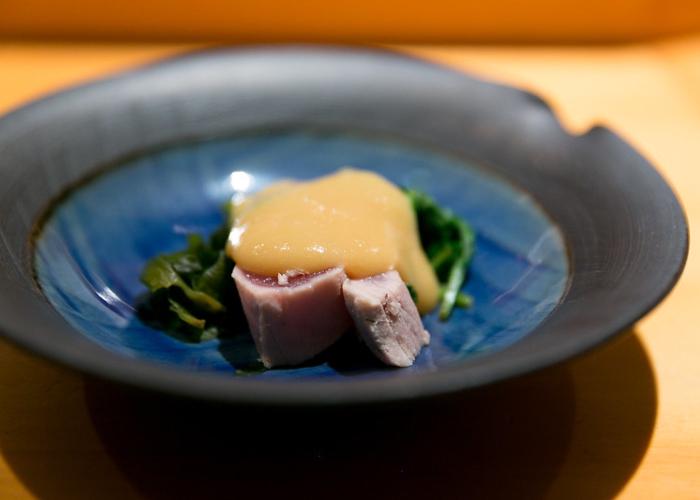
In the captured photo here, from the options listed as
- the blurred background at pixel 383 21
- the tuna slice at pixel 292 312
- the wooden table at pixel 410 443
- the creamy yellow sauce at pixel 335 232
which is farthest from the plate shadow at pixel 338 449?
the blurred background at pixel 383 21

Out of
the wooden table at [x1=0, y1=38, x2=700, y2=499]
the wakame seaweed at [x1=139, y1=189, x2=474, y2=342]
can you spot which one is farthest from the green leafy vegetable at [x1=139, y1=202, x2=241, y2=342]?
the wooden table at [x1=0, y1=38, x2=700, y2=499]

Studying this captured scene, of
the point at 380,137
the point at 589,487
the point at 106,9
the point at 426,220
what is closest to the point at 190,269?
the point at 426,220

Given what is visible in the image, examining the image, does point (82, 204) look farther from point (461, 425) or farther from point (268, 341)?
point (461, 425)

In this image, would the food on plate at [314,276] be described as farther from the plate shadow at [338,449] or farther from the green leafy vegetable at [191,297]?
the plate shadow at [338,449]

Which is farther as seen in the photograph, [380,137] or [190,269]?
[380,137]

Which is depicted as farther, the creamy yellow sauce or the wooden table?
the creamy yellow sauce

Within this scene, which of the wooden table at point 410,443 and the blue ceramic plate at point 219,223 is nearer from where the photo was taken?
the wooden table at point 410,443

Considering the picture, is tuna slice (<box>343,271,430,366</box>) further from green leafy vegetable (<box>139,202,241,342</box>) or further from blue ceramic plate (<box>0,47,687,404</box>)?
green leafy vegetable (<box>139,202,241,342</box>)
